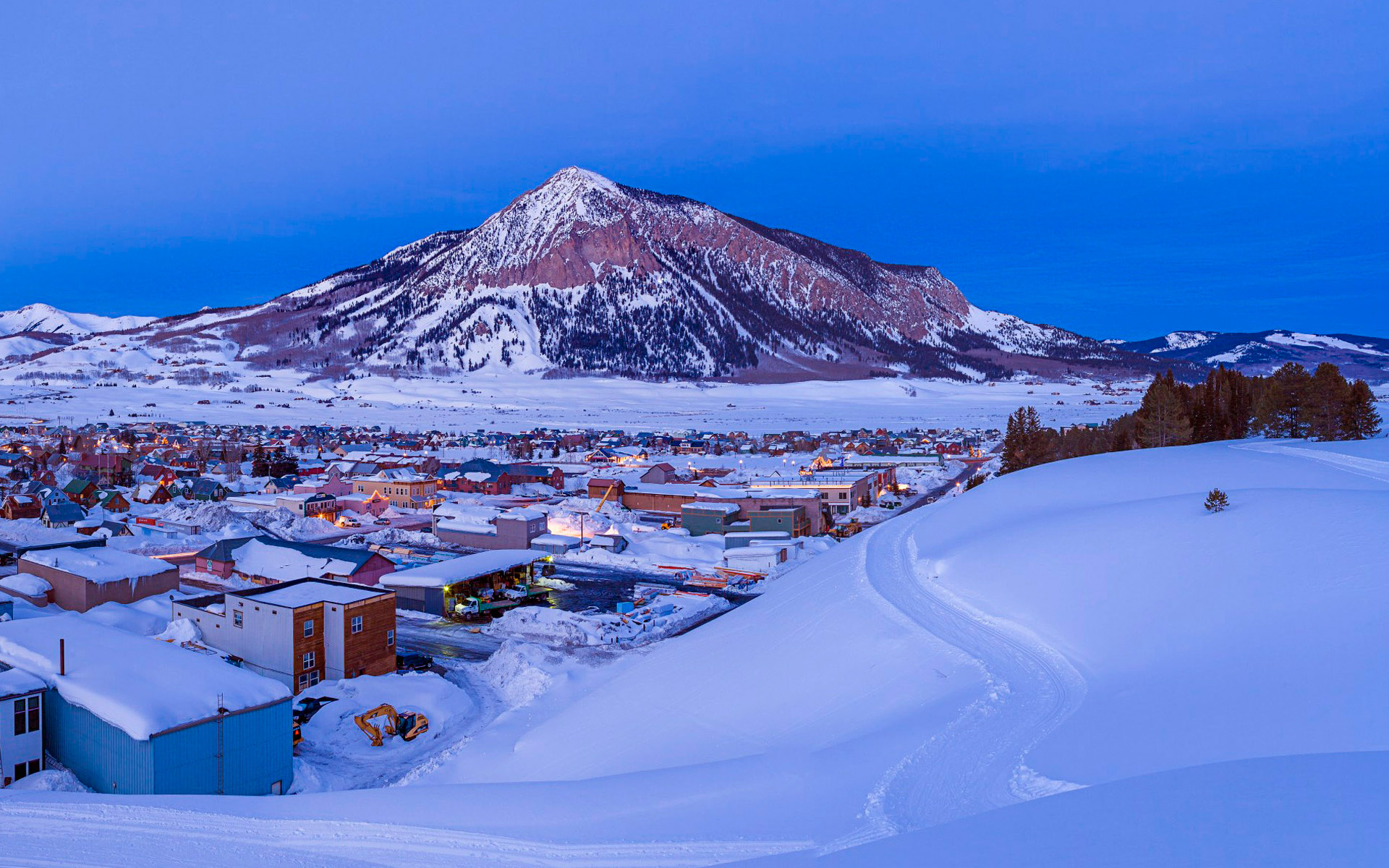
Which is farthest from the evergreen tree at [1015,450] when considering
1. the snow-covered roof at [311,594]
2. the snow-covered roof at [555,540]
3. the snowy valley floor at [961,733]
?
the snow-covered roof at [311,594]

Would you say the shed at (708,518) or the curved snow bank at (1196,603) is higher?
the curved snow bank at (1196,603)

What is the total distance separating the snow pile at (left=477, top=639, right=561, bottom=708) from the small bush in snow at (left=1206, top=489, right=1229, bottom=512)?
997 centimetres

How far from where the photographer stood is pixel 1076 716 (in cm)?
713

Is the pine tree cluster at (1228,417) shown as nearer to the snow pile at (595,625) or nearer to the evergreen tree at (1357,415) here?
the evergreen tree at (1357,415)

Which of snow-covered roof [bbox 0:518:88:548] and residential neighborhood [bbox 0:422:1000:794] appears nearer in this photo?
residential neighborhood [bbox 0:422:1000:794]

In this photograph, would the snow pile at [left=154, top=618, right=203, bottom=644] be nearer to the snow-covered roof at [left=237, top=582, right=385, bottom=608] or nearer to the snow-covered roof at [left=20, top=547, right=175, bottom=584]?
the snow-covered roof at [left=237, top=582, right=385, bottom=608]

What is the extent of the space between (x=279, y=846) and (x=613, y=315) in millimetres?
139817

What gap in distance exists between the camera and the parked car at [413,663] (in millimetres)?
14680

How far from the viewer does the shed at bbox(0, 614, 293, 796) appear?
28.6ft

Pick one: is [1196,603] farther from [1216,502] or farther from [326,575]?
[326,575]

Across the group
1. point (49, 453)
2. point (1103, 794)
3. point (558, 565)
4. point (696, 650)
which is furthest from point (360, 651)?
point (49, 453)

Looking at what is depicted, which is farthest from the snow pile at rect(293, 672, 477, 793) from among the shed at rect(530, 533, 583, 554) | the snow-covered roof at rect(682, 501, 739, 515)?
the snow-covered roof at rect(682, 501, 739, 515)

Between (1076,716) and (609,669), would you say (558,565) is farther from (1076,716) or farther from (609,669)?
(1076,716)

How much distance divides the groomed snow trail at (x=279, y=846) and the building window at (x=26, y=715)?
3.85 meters
